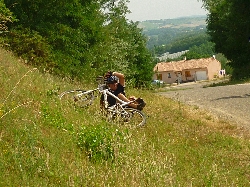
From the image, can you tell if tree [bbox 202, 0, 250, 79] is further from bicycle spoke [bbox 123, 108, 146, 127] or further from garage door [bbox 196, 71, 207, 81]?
garage door [bbox 196, 71, 207, 81]

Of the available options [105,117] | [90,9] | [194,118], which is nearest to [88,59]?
[90,9]

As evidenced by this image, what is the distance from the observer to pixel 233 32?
34.3m

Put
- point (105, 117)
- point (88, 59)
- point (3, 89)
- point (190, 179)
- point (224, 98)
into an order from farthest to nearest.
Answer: point (88, 59) < point (224, 98) < point (105, 117) < point (3, 89) < point (190, 179)

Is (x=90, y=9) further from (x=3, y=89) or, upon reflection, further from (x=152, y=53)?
(x=152, y=53)

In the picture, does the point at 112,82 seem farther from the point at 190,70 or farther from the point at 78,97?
the point at 190,70

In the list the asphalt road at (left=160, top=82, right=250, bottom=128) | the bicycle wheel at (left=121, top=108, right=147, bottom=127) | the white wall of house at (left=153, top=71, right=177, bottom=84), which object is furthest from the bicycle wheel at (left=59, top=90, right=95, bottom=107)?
the white wall of house at (left=153, top=71, right=177, bottom=84)

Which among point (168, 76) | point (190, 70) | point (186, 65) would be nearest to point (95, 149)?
point (190, 70)

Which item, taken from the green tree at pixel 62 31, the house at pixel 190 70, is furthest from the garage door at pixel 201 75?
the green tree at pixel 62 31

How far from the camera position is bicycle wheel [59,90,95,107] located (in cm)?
845

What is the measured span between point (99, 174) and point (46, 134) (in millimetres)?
1552

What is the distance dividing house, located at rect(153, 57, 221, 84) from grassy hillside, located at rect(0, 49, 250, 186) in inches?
3725

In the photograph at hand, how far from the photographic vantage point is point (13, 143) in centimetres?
475

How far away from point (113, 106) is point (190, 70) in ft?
331

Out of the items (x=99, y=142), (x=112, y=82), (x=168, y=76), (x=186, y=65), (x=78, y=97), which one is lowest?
(x=168, y=76)
